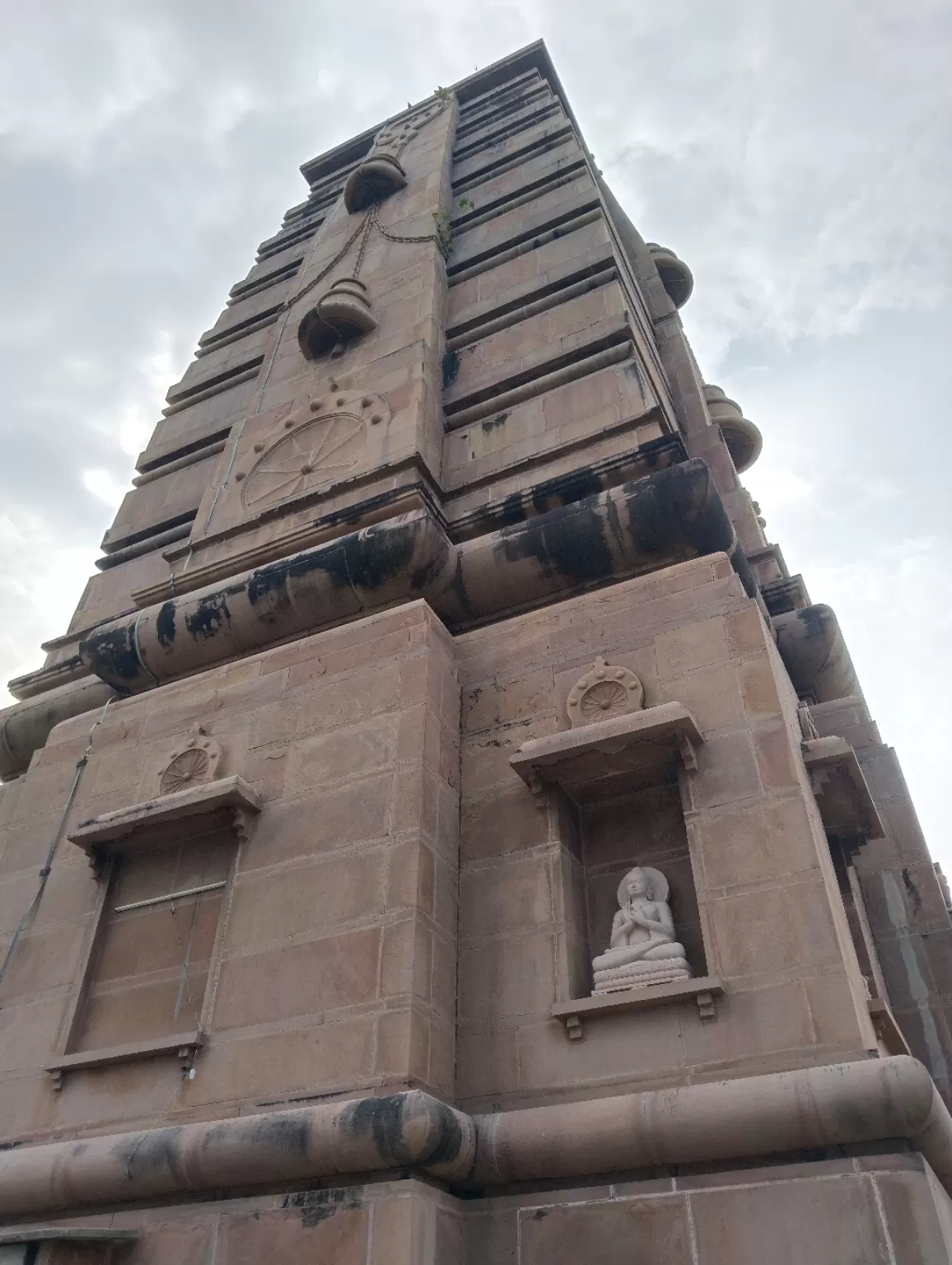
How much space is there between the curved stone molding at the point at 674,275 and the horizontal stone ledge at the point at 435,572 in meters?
11.5

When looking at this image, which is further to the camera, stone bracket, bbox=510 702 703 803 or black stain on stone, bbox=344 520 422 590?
black stain on stone, bbox=344 520 422 590

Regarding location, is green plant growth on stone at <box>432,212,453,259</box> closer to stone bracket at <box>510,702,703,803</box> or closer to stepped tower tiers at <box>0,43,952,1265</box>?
stepped tower tiers at <box>0,43,952,1265</box>

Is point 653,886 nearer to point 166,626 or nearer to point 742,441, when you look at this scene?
point 166,626

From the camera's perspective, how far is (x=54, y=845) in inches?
368

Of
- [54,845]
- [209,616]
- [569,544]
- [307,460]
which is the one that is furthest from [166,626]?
[569,544]

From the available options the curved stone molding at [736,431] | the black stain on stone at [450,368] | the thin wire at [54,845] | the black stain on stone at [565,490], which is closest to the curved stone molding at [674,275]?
the curved stone molding at [736,431]

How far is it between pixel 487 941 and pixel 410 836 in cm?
95

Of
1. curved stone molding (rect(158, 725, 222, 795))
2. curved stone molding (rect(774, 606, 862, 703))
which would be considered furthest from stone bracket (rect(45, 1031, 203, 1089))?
curved stone molding (rect(774, 606, 862, 703))

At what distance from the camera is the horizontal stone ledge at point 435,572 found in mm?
9188

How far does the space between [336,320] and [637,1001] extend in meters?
11.0

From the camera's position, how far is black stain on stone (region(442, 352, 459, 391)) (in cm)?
1373

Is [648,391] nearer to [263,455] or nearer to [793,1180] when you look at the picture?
[263,455]

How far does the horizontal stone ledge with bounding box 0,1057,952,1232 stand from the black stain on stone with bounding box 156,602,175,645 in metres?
5.08

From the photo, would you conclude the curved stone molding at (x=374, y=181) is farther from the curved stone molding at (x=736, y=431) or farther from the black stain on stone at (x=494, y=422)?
the black stain on stone at (x=494, y=422)
